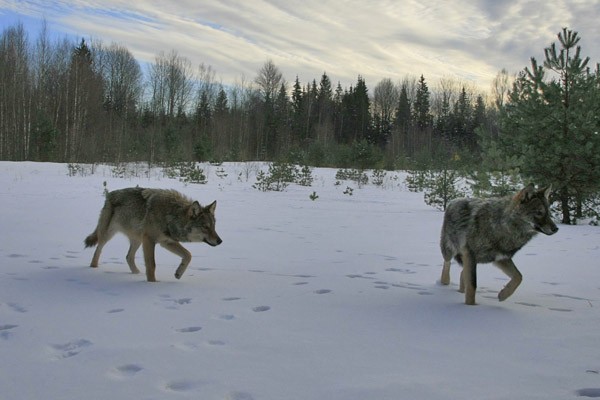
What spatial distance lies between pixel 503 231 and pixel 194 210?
3579 millimetres

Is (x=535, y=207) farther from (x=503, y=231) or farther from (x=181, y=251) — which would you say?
(x=181, y=251)

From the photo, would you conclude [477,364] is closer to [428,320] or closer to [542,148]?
[428,320]

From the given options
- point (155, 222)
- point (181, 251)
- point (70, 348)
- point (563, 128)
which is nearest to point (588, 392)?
point (70, 348)

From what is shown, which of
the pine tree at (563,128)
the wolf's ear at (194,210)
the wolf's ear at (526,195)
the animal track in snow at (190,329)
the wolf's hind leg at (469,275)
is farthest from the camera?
the pine tree at (563,128)

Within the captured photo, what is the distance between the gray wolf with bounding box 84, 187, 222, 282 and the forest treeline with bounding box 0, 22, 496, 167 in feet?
55.9

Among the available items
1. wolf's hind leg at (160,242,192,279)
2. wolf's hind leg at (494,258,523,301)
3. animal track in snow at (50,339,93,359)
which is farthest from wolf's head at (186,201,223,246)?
wolf's hind leg at (494,258,523,301)

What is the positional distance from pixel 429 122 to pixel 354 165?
52.9 metres

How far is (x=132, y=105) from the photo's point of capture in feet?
177

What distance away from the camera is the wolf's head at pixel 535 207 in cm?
465

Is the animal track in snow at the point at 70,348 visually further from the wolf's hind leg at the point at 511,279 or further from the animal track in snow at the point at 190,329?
the wolf's hind leg at the point at 511,279

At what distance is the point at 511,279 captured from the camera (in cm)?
467

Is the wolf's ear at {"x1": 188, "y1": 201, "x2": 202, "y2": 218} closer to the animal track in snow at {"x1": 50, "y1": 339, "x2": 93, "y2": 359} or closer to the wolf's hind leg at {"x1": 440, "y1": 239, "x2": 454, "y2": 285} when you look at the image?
the animal track in snow at {"x1": 50, "y1": 339, "x2": 93, "y2": 359}

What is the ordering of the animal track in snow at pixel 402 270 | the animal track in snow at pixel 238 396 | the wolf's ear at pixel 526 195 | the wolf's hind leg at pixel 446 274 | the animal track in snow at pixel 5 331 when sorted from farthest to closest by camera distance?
the animal track in snow at pixel 402 270, the wolf's hind leg at pixel 446 274, the wolf's ear at pixel 526 195, the animal track in snow at pixel 5 331, the animal track in snow at pixel 238 396

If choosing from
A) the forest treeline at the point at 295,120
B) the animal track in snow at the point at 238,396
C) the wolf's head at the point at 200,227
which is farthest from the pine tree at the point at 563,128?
the animal track in snow at the point at 238,396
